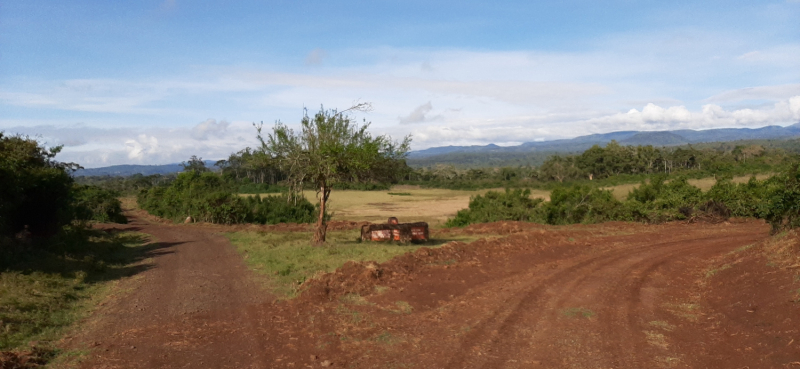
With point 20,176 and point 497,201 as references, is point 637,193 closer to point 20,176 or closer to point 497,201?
point 497,201

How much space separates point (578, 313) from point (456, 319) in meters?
2.16

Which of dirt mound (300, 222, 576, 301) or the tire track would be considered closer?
the tire track

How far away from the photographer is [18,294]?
9727mm

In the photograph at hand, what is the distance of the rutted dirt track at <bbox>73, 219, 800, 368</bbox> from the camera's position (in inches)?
265

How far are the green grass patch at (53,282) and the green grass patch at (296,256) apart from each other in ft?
11.3

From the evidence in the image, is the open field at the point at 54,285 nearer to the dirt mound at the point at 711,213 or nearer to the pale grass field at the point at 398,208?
the pale grass field at the point at 398,208

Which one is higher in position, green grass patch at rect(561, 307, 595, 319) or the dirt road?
the dirt road

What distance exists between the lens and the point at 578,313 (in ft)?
29.3

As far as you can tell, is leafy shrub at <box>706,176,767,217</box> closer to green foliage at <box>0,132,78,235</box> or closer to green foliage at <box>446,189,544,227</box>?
green foliage at <box>446,189,544,227</box>

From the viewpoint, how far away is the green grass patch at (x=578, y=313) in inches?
344

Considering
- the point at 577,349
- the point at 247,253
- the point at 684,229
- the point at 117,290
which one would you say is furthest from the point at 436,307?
the point at 684,229

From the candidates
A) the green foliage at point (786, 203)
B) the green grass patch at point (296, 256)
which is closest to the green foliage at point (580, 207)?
the green grass patch at point (296, 256)

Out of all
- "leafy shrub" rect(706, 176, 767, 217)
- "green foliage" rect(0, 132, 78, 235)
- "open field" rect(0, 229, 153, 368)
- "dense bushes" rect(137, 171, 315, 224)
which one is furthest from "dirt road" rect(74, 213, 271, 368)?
"leafy shrub" rect(706, 176, 767, 217)

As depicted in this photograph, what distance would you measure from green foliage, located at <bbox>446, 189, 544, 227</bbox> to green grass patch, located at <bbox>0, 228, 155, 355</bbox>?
60.7 ft
